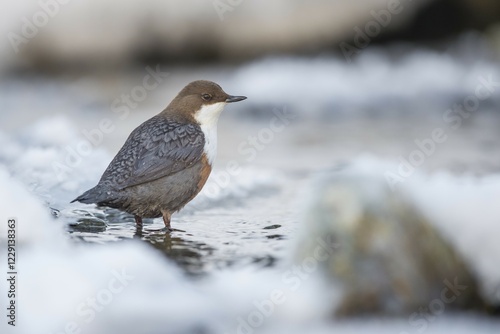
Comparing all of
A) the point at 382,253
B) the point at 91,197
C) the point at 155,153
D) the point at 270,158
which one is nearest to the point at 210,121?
the point at 155,153

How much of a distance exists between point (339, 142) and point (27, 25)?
3.97 m

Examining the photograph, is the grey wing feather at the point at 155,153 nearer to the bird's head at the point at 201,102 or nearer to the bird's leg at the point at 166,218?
the bird's head at the point at 201,102

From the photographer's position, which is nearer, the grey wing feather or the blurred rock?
the blurred rock

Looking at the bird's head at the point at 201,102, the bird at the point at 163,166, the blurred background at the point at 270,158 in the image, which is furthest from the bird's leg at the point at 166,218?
the bird's head at the point at 201,102

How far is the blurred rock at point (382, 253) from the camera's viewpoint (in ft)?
13.1

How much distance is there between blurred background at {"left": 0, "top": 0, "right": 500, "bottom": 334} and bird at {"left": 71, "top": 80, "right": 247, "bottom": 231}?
188 millimetres

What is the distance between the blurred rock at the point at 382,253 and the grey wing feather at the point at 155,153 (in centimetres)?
109

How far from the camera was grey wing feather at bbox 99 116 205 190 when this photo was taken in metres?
4.98

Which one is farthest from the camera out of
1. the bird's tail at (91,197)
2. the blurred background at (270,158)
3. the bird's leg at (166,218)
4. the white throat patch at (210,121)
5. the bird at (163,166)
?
the white throat patch at (210,121)

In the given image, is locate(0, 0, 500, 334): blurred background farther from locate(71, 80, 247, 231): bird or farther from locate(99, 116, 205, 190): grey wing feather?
locate(99, 116, 205, 190): grey wing feather

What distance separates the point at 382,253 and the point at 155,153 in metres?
1.70

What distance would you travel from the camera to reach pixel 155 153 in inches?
201

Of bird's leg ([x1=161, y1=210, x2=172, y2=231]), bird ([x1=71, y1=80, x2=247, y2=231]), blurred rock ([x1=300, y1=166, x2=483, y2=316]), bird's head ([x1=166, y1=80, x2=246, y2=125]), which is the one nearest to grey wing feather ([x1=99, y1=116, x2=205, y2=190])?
bird ([x1=71, y1=80, x2=247, y2=231])

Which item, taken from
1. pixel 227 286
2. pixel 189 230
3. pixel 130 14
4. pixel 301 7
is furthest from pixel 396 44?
pixel 227 286
